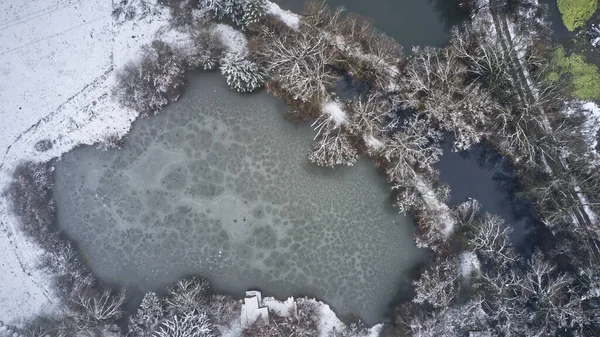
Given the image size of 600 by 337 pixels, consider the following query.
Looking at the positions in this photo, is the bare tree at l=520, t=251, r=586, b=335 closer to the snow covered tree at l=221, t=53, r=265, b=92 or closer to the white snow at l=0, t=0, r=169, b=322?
the snow covered tree at l=221, t=53, r=265, b=92

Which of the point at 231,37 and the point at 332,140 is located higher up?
the point at 231,37

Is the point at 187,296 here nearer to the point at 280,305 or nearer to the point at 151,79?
the point at 280,305

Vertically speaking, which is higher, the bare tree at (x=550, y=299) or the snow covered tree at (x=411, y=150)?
the snow covered tree at (x=411, y=150)

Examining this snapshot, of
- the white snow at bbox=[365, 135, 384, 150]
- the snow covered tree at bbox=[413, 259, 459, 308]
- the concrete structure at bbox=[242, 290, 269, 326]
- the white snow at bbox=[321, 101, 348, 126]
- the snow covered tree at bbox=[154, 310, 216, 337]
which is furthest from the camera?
the white snow at bbox=[321, 101, 348, 126]

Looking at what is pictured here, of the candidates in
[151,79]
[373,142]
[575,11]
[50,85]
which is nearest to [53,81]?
[50,85]

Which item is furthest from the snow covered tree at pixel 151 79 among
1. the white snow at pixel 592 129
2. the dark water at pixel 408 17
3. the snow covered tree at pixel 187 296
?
the white snow at pixel 592 129

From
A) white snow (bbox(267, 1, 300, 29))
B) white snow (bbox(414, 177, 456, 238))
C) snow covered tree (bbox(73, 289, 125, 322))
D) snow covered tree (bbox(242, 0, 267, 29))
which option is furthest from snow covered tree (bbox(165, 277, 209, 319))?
white snow (bbox(267, 1, 300, 29))

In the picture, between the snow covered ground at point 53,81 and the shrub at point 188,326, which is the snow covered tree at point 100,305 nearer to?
the snow covered ground at point 53,81
